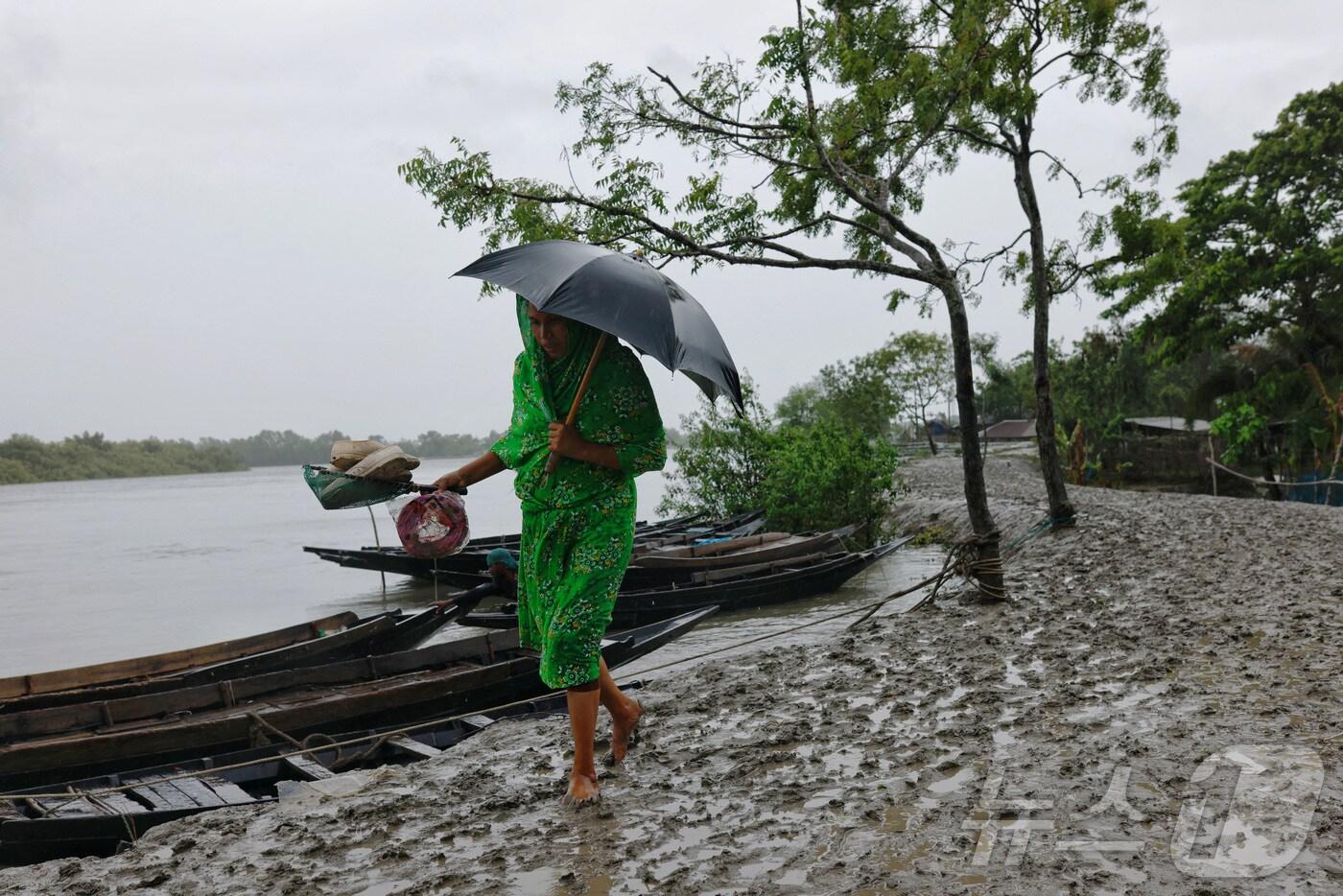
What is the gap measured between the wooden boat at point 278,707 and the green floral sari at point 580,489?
221 cm

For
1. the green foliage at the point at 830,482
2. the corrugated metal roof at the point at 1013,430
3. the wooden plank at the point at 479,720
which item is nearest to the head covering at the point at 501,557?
the wooden plank at the point at 479,720

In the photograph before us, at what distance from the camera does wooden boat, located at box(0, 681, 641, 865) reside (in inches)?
145

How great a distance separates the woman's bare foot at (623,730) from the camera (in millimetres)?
3916

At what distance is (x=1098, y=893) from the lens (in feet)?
8.36

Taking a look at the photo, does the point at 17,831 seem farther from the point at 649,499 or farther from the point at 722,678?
the point at 649,499

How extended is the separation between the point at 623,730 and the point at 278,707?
2.44 metres

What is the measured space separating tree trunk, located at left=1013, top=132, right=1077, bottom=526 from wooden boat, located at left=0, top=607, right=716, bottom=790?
7.29 meters

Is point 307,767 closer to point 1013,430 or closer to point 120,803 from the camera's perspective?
point 120,803

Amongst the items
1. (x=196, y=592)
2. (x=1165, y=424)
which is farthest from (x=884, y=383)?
(x=196, y=592)

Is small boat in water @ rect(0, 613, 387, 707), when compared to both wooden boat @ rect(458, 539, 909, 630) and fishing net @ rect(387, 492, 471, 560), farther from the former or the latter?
fishing net @ rect(387, 492, 471, 560)

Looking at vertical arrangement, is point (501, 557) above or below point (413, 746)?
above

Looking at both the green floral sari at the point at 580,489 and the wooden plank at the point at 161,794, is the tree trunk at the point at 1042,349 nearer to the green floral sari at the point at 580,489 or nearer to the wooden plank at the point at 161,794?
the green floral sari at the point at 580,489

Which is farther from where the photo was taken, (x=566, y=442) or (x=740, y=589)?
(x=740, y=589)

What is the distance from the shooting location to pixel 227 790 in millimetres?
4250
